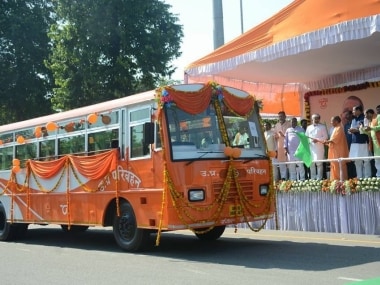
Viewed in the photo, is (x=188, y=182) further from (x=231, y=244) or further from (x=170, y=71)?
(x=170, y=71)

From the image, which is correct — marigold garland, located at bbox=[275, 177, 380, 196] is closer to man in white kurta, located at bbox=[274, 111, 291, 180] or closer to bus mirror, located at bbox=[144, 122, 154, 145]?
man in white kurta, located at bbox=[274, 111, 291, 180]

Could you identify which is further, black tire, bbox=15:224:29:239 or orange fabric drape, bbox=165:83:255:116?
black tire, bbox=15:224:29:239

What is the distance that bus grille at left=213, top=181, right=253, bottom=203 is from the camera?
9.30 meters

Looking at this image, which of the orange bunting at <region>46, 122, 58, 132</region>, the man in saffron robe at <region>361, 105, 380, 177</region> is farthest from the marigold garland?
the orange bunting at <region>46, 122, 58, 132</region>

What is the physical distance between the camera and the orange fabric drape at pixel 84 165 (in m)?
10.5

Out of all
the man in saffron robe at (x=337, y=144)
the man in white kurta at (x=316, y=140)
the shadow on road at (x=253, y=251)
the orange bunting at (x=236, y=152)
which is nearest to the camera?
the shadow on road at (x=253, y=251)

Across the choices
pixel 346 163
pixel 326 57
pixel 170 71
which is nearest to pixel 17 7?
pixel 170 71

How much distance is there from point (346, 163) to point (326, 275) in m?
5.25

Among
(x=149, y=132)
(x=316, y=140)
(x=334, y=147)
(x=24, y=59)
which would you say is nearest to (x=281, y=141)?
(x=316, y=140)

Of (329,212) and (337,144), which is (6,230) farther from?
(337,144)

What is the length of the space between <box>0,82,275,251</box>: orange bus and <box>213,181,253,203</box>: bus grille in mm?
18

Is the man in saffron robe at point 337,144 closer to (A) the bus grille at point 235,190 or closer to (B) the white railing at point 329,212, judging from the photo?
(B) the white railing at point 329,212

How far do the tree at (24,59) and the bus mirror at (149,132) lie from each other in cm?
2414

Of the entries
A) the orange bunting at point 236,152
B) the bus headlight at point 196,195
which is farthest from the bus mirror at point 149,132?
the orange bunting at point 236,152
